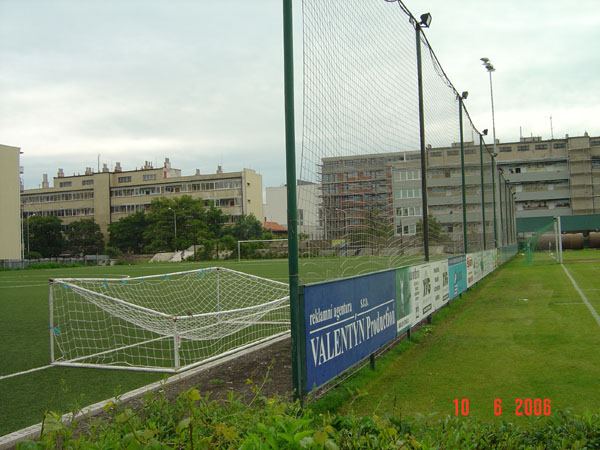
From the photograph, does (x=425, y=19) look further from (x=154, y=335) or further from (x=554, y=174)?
(x=554, y=174)

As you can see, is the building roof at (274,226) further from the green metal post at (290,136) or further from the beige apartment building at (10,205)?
the green metal post at (290,136)

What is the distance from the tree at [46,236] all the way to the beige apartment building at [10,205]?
2594 centimetres

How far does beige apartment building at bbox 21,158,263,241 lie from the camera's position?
285 ft

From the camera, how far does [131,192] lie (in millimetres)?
91125

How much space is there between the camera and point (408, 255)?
9.45 metres

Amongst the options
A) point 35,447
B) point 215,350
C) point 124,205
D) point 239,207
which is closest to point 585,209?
point 239,207

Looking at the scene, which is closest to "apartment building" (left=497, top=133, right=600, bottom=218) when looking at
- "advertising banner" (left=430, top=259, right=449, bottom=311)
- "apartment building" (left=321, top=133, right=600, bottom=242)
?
"apartment building" (left=321, top=133, right=600, bottom=242)

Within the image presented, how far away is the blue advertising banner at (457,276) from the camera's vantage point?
1223 cm

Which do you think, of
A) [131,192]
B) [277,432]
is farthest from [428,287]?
[131,192]

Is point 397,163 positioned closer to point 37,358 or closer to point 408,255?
point 408,255

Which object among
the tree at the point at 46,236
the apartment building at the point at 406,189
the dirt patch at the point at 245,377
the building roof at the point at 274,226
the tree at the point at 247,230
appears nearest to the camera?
the dirt patch at the point at 245,377

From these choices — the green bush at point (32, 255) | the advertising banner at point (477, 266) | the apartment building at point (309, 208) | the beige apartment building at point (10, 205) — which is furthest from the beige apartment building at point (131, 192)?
the apartment building at point (309, 208)
